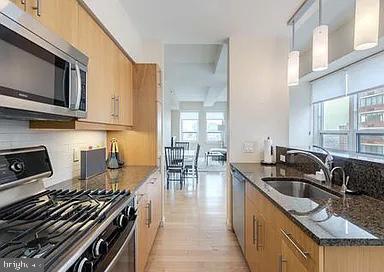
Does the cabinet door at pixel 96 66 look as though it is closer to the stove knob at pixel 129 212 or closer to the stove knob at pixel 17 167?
the stove knob at pixel 17 167

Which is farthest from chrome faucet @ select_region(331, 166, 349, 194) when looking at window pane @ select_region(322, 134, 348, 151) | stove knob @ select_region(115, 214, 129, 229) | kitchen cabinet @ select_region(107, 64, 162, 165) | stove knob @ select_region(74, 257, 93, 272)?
window pane @ select_region(322, 134, 348, 151)

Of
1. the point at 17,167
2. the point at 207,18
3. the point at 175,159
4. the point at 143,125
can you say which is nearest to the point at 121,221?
the point at 17,167

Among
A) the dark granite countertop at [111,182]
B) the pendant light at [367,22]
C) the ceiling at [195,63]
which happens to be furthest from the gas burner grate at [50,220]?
the ceiling at [195,63]

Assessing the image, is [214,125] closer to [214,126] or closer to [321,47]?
[214,126]

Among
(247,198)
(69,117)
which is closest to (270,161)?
(247,198)

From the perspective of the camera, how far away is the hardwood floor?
3.17 metres

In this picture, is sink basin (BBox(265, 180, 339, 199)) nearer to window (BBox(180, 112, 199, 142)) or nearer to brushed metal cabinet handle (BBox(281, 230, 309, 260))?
brushed metal cabinet handle (BBox(281, 230, 309, 260))

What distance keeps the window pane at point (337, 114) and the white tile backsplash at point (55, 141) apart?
12.5ft

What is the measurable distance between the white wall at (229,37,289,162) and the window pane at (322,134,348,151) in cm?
154

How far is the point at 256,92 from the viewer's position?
166 inches

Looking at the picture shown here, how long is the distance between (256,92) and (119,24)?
194 centimetres

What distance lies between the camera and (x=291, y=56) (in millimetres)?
3260

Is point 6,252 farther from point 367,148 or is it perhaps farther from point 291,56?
point 367,148

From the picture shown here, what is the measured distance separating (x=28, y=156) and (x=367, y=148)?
4244 millimetres
